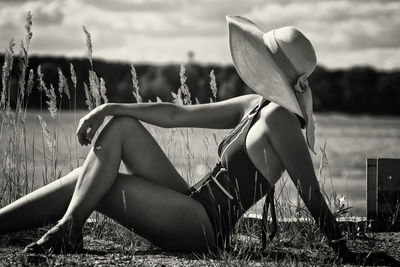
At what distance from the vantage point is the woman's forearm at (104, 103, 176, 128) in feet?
9.37

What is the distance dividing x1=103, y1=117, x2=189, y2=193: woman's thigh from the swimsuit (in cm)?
16

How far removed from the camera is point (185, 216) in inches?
108

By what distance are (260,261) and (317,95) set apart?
45864 millimetres

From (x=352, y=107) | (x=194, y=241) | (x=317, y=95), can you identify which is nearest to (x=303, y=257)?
(x=194, y=241)

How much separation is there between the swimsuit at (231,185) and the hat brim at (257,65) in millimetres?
121

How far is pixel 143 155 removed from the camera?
2879 mm

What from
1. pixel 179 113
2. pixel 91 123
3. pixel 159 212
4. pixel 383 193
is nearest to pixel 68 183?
pixel 91 123

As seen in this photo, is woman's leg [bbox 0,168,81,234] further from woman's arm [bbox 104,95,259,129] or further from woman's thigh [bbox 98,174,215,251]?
woman's arm [bbox 104,95,259,129]

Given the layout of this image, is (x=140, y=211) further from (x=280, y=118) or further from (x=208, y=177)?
(x=280, y=118)

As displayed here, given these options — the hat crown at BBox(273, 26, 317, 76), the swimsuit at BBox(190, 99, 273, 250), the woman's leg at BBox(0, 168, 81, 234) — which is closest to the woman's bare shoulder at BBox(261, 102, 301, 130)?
the swimsuit at BBox(190, 99, 273, 250)

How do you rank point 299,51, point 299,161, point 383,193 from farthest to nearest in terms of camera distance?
point 383,193, point 299,51, point 299,161

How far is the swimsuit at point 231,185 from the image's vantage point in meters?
2.75

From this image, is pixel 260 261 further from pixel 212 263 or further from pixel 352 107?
pixel 352 107

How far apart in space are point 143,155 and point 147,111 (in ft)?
0.68
